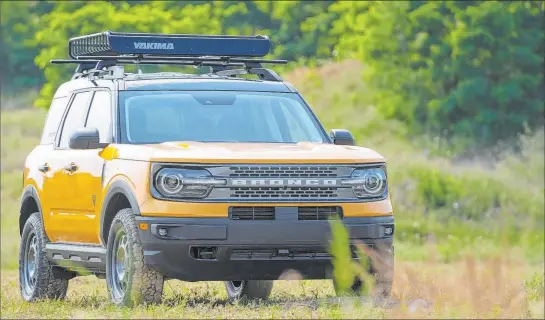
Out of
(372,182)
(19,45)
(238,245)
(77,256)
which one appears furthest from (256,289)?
(19,45)

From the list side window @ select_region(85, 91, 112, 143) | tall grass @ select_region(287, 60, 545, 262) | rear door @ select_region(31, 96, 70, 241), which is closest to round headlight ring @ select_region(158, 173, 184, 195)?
side window @ select_region(85, 91, 112, 143)

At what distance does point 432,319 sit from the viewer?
8453mm

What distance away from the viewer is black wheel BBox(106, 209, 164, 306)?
438 inches

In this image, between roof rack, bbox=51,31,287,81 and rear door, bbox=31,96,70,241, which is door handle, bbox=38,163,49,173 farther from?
roof rack, bbox=51,31,287,81

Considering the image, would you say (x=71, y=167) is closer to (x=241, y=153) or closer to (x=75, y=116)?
(x=75, y=116)

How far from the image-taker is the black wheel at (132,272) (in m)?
→ 11.1

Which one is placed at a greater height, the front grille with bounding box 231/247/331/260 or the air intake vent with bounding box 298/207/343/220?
the air intake vent with bounding box 298/207/343/220

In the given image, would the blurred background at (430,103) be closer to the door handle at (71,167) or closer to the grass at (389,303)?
the grass at (389,303)

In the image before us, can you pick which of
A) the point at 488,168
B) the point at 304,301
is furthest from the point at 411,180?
the point at 304,301

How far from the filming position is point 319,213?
11203mm

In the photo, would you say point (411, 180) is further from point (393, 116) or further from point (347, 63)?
point (347, 63)

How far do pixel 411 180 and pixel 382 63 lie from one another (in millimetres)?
12547

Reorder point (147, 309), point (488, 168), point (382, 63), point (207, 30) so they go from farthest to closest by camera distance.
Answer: point (207, 30) < point (382, 63) < point (488, 168) < point (147, 309)

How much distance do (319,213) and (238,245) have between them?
2.26 feet
